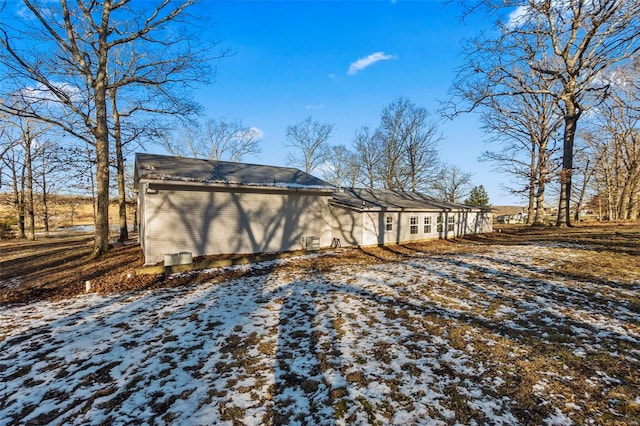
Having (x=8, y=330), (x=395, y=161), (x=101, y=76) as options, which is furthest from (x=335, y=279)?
(x=395, y=161)

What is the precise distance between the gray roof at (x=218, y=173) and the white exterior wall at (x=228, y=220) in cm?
44

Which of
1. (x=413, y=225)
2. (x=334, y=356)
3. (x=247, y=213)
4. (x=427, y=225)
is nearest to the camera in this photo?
(x=334, y=356)

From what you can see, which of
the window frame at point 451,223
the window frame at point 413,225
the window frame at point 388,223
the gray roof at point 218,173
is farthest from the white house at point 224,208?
the window frame at point 451,223

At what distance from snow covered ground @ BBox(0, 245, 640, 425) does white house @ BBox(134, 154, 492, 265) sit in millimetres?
4052

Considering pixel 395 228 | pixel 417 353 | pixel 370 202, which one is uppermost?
pixel 370 202

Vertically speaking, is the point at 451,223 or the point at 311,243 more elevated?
the point at 451,223

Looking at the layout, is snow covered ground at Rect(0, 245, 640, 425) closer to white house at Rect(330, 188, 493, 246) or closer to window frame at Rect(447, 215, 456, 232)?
white house at Rect(330, 188, 493, 246)

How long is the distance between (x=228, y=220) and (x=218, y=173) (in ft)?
7.02

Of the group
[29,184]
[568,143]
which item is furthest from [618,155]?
[29,184]

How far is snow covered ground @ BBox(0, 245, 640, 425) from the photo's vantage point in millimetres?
2785

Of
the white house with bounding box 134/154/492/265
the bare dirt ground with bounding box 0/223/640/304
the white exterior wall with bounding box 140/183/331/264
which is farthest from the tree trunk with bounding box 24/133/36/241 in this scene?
the white exterior wall with bounding box 140/183/331/264

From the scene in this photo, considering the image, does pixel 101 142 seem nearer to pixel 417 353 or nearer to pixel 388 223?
pixel 417 353

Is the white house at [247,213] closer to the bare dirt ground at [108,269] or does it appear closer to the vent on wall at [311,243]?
the vent on wall at [311,243]

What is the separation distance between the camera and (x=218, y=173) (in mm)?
11875
